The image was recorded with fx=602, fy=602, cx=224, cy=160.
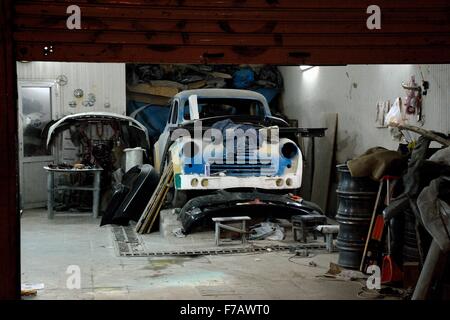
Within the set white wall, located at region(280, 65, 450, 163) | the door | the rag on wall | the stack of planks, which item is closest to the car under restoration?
the stack of planks

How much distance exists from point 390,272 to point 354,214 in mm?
870

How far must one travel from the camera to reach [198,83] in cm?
1466

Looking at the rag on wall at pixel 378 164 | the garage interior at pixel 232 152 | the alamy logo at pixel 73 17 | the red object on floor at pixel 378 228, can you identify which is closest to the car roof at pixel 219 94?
the garage interior at pixel 232 152

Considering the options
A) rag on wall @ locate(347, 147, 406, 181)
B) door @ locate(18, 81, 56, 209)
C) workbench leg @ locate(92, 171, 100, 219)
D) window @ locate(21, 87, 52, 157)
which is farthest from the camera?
window @ locate(21, 87, 52, 157)

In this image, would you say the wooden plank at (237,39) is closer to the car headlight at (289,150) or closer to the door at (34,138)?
the car headlight at (289,150)

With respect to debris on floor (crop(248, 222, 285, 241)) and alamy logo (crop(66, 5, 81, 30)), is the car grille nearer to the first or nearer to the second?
debris on floor (crop(248, 222, 285, 241))

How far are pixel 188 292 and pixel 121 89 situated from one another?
→ 852 centimetres

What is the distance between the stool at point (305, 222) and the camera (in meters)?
8.25

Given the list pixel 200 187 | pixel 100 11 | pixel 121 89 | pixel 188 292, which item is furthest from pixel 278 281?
pixel 121 89

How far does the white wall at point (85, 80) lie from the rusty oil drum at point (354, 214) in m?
7.78

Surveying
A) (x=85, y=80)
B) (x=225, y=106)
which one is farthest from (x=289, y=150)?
(x=85, y=80)

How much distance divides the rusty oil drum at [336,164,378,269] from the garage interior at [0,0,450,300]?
0.02 meters

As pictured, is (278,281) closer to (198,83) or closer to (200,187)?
(200,187)

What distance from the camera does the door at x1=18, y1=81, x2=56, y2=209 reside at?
12789 mm
